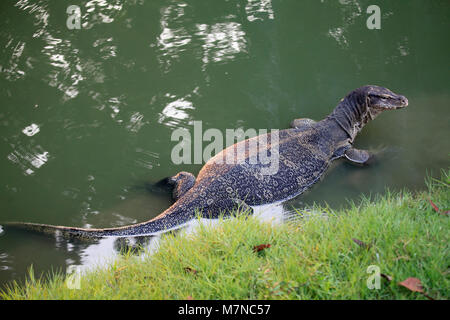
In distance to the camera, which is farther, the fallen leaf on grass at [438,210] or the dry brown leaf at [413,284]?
the fallen leaf on grass at [438,210]

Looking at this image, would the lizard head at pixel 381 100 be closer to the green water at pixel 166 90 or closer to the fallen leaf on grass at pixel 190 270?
the green water at pixel 166 90

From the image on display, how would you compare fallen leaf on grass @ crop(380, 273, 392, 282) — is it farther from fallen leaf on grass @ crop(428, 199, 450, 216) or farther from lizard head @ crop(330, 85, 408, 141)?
lizard head @ crop(330, 85, 408, 141)

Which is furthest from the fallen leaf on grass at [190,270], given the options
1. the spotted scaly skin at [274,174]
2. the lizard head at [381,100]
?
the lizard head at [381,100]

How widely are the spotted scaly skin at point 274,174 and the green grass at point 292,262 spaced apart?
0.72 metres

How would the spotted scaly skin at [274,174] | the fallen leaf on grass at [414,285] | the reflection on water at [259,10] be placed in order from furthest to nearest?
the reflection on water at [259,10] < the spotted scaly skin at [274,174] < the fallen leaf on grass at [414,285]

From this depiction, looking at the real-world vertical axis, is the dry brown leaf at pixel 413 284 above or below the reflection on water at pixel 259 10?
below

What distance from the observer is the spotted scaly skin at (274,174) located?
4496 mm

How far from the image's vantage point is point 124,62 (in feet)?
24.5

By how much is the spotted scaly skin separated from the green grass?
2.36 feet

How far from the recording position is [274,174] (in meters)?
4.99

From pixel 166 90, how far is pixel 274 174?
8.81 feet

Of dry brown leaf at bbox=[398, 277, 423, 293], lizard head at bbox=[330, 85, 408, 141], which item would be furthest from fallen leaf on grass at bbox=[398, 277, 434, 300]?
lizard head at bbox=[330, 85, 408, 141]
